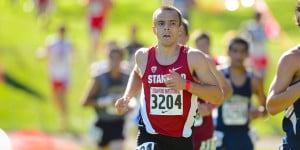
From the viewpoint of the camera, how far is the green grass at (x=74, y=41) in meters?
22.8

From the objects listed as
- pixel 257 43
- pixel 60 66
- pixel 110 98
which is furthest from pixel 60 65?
pixel 110 98

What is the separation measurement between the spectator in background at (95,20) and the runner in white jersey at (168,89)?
18.4 metres

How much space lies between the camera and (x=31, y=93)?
996 inches

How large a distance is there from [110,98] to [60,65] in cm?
813

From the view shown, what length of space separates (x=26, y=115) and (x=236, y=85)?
12.7 meters

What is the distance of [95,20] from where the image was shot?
89.1ft

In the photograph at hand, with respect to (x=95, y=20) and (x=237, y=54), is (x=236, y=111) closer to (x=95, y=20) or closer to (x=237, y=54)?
(x=237, y=54)

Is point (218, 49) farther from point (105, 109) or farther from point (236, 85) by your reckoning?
point (236, 85)

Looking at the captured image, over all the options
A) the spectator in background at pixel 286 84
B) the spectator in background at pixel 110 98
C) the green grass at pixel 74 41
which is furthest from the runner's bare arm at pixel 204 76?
the green grass at pixel 74 41

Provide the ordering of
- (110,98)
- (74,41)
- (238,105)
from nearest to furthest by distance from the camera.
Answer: (238,105)
(110,98)
(74,41)

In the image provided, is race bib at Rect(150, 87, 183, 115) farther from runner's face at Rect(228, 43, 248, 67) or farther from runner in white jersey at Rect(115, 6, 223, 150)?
runner's face at Rect(228, 43, 248, 67)

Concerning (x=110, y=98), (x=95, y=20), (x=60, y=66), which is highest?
(x=95, y=20)

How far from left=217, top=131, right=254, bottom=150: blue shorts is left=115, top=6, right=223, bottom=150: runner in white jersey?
2564 millimetres

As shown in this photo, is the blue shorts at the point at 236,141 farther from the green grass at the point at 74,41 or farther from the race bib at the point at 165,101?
the green grass at the point at 74,41
